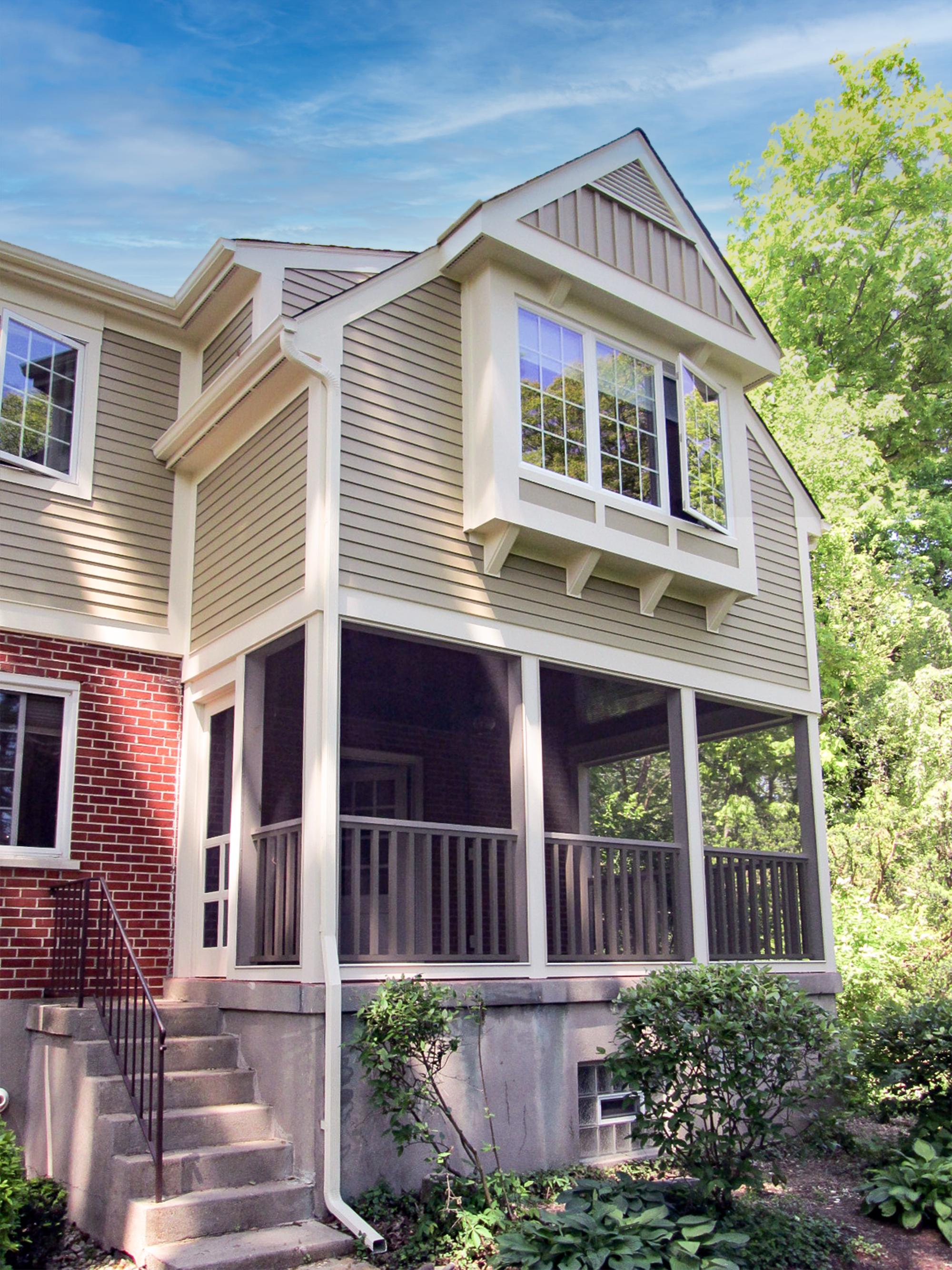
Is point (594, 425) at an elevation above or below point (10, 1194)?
above

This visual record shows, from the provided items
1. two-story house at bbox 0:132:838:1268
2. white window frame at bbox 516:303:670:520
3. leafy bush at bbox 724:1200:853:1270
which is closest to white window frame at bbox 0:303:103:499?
two-story house at bbox 0:132:838:1268

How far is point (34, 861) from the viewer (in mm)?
7711

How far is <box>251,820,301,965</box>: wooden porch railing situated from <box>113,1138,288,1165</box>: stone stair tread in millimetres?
1045

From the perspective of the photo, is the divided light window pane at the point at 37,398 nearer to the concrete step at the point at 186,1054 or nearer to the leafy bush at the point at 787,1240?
the concrete step at the point at 186,1054

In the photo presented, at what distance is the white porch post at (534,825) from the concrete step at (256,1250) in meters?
2.38

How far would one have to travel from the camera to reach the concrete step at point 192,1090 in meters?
6.27

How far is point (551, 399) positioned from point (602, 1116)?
537cm

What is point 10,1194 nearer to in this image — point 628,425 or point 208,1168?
point 208,1168

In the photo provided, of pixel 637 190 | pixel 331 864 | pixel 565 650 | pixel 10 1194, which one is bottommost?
pixel 10 1194

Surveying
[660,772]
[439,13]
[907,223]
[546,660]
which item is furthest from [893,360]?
[546,660]

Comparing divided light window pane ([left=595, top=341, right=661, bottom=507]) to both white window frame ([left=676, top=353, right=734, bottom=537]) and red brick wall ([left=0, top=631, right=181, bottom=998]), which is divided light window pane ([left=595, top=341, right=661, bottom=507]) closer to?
white window frame ([left=676, top=353, right=734, bottom=537])

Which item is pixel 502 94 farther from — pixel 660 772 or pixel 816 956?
pixel 660 772

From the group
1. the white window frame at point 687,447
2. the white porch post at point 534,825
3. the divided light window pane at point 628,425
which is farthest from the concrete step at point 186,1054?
the white window frame at point 687,447

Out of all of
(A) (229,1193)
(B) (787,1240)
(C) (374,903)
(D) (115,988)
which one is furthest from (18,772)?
(B) (787,1240)
